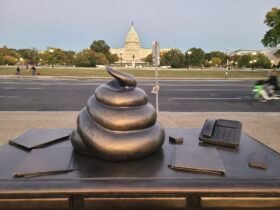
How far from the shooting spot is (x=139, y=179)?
2549 millimetres

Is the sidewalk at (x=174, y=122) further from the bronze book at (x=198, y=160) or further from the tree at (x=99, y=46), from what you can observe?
the tree at (x=99, y=46)

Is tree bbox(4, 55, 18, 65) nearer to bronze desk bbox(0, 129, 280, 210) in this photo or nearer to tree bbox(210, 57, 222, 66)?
tree bbox(210, 57, 222, 66)

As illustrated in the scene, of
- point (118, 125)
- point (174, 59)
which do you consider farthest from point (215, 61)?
point (118, 125)

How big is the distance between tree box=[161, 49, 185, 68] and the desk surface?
77730mm

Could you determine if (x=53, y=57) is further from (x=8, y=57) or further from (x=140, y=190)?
(x=140, y=190)

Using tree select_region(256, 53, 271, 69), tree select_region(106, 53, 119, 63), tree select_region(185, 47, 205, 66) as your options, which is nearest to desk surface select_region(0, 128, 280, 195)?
tree select_region(185, 47, 205, 66)

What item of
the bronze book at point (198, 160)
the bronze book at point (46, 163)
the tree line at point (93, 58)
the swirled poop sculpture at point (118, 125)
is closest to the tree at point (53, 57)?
the tree line at point (93, 58)

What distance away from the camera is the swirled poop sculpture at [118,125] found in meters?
2.79

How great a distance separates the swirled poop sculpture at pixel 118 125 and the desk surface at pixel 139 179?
15 cm

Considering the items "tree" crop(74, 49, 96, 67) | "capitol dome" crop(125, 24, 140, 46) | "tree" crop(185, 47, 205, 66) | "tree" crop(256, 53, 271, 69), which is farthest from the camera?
"capitol dome" crop(125, 24, 140, 46)

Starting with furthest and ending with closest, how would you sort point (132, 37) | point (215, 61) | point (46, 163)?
1. point (132, 37)
2. point (215, 61)
3. point (46, 163)

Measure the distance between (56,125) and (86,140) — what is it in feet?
17.6

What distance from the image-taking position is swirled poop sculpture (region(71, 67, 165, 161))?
2.79 meters

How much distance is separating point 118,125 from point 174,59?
78.2m
